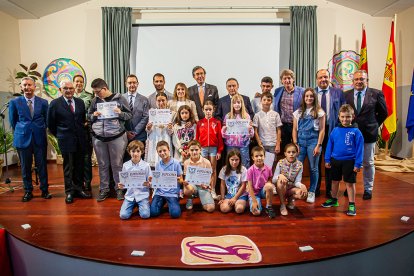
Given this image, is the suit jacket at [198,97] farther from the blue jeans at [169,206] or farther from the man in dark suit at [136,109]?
the blue jeans at [169,206]

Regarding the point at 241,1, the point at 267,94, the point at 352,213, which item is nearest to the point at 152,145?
the point at 267,94

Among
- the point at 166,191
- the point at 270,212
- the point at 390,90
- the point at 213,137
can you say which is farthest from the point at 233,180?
the point at 390,90

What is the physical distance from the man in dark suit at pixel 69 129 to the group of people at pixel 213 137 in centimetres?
1

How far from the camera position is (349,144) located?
3172mm

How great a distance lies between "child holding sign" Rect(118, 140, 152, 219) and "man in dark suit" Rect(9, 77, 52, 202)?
4.10ft

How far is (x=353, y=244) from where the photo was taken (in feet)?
7.91

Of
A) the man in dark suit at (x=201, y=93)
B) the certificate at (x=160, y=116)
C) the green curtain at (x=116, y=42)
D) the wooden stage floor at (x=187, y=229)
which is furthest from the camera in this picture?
the green curtain at (x=116, y=42)

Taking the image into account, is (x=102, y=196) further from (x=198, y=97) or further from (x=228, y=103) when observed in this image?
(x=228, y=103)

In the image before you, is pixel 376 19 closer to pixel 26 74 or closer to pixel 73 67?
pixel 73 67

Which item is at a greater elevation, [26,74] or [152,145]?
[26,74]

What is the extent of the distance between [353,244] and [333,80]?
4.54 m

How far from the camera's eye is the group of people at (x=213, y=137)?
3.20m

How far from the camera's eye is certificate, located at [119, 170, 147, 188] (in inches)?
123

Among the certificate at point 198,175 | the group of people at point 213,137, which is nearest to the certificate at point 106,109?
the group of people at point 213,137
